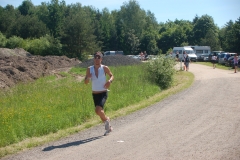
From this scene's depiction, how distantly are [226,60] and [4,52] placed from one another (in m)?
29.6

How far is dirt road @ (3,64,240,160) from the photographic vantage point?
6770 millimetres

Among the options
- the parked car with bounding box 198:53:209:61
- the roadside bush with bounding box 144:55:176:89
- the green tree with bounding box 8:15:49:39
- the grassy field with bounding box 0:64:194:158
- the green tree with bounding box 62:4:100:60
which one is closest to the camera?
the grassy field with bounding box 0:64:194:158

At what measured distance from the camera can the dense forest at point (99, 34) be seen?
59562mm

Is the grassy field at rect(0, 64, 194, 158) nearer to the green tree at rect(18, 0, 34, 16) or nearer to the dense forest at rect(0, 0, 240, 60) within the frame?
the dense forest at rect(0, 0, 240, 60)

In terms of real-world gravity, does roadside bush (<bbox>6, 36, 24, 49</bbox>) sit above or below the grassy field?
above

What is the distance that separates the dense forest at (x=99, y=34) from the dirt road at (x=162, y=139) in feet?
135

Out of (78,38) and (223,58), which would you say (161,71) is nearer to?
(223,58)

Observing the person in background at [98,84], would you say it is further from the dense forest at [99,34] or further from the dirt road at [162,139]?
the dense forest at [99,34]

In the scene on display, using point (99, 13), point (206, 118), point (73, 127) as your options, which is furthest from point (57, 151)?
point (99, 13)

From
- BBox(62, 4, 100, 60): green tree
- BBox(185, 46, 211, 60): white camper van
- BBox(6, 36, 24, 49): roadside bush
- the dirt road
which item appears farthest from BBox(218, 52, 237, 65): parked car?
BBox(6, 36, 24, 49): roadside bush

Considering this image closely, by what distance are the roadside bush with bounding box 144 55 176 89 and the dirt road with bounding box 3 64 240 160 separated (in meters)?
7.72

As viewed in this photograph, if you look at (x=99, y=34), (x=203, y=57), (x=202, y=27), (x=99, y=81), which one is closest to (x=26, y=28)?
(x=99, y=34)

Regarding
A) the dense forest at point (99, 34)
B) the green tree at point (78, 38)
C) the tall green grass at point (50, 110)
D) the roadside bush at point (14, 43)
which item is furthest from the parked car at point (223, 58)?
the roadside bush at point (14, 43)

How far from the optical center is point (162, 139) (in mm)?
7871
